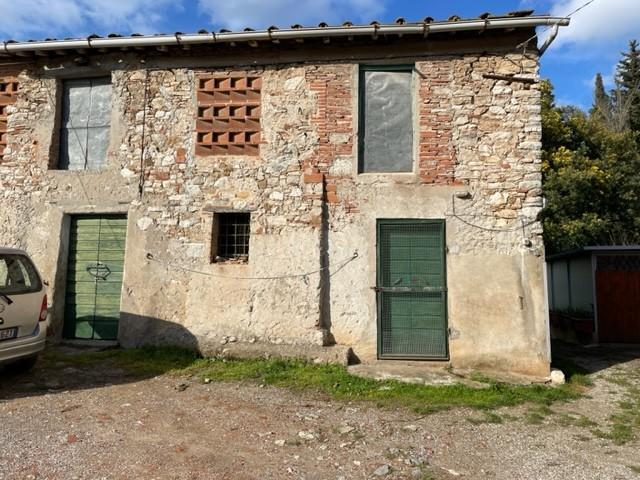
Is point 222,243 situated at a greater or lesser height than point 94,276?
greater

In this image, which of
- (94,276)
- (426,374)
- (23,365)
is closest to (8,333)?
(23,365)

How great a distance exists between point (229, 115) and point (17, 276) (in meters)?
3.73

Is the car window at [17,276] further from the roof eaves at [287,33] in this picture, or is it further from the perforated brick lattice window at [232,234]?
the roof eaves at [287,33]

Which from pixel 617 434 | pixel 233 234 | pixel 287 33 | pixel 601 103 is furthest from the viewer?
pixel 601 103

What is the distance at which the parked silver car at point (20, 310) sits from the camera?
4.96 metres

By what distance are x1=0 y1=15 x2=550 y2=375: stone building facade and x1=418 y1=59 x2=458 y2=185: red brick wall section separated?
0.07 feet

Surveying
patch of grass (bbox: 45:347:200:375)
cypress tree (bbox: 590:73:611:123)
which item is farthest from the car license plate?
cypress tree (bbox: 590:73:611:123)

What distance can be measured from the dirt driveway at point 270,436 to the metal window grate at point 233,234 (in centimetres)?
223

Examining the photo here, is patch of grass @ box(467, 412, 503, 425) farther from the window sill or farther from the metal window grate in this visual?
the metal window grate

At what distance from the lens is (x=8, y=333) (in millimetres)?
4965

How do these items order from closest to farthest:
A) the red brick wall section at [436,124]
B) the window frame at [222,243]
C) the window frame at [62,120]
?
the red brick wall section at [436,124]
the window frame at [222,243]
the window frame at [62,120]

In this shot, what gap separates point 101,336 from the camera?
7215 millimetres

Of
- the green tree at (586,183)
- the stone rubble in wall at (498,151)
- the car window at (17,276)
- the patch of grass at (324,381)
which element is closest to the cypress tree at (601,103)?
the green tree at (586,183)

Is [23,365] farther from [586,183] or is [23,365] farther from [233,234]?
[586,183]
